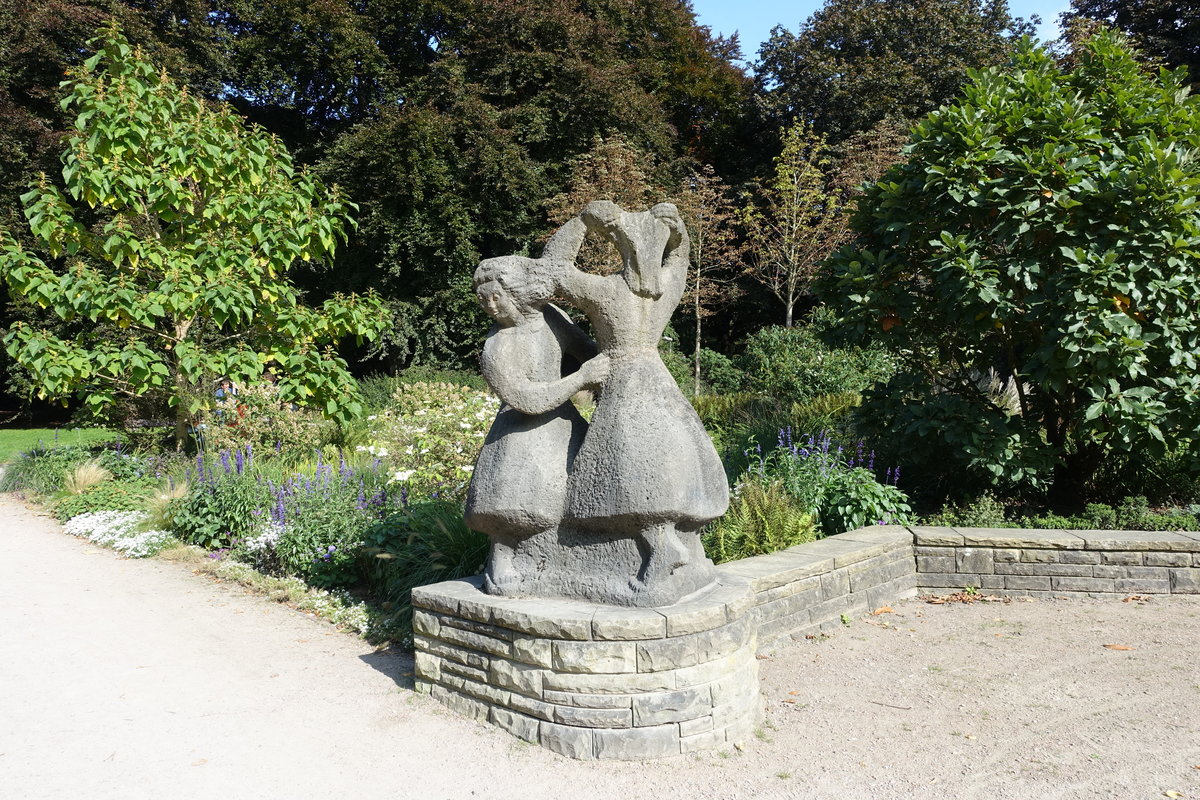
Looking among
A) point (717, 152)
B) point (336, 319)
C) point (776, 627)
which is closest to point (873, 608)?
point (776, 627)

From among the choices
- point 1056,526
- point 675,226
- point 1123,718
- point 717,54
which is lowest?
point 1123,718

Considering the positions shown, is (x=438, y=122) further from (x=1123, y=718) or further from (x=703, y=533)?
(x=1123, y=718)

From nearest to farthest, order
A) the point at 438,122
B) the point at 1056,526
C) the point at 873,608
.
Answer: the point at 873,608 < the point at 1056,526 < the point at 438,122

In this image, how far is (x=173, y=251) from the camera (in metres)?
8.88

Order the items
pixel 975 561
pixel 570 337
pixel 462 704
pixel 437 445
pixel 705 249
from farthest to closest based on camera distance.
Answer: pixel 705 249 < pixel 437 445 < pixel 975 561 < pixel 570 337 < pixel 462 704

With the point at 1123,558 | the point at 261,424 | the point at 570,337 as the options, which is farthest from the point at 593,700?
the point at 261,424

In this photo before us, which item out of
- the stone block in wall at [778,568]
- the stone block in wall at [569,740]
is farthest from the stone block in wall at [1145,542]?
the stone block in wall at [569,740]

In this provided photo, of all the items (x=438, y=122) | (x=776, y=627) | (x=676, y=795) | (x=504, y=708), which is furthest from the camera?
(x=438, y=122)

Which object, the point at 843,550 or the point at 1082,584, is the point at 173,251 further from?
the point at 1082,584

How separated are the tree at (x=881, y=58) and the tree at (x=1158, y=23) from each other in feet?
4.76

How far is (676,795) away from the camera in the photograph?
311 cm

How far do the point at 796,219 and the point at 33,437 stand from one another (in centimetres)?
1656

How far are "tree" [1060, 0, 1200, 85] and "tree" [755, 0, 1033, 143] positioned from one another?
1.45 m

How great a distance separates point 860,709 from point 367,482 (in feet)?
15.3
